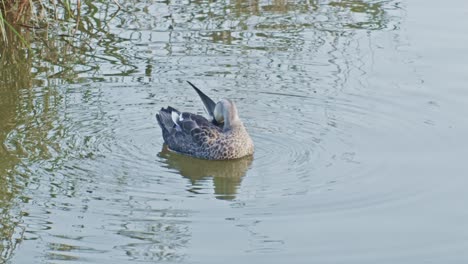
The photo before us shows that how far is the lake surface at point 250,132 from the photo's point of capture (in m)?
7.87

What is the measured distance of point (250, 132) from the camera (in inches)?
409

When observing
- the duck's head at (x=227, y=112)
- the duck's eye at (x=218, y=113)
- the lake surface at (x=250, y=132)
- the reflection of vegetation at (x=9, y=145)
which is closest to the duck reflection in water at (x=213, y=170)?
the lake surface at (x=250, y=132)

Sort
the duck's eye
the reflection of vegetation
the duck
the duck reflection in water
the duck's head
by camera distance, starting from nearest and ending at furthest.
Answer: the reflection of vegetation → the duck reflection in water → the duck → the duck's head → the duck's eye

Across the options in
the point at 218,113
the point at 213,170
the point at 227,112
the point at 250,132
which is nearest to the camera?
the point at 213,170

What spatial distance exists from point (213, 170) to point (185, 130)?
0.58m

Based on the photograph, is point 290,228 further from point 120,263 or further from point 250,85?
point 250,85

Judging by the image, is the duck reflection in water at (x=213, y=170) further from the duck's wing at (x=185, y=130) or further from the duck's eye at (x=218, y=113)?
the duck's eye at (x=218, y=113)

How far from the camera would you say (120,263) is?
742 centimetres

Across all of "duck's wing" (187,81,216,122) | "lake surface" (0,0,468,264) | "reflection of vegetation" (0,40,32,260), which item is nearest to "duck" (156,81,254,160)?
"duck's wing" (187,81,216,122)

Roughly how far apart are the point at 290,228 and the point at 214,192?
1.10 metres

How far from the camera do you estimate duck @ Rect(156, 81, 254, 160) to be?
981cm

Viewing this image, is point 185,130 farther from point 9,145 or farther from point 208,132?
point 9,145

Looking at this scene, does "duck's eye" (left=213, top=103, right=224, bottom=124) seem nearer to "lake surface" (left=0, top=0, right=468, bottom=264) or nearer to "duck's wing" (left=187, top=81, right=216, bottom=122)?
"duck's wing" (left=187, top=81, right=216, bottom=122)

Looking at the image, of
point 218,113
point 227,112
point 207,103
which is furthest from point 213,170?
point 207,103
